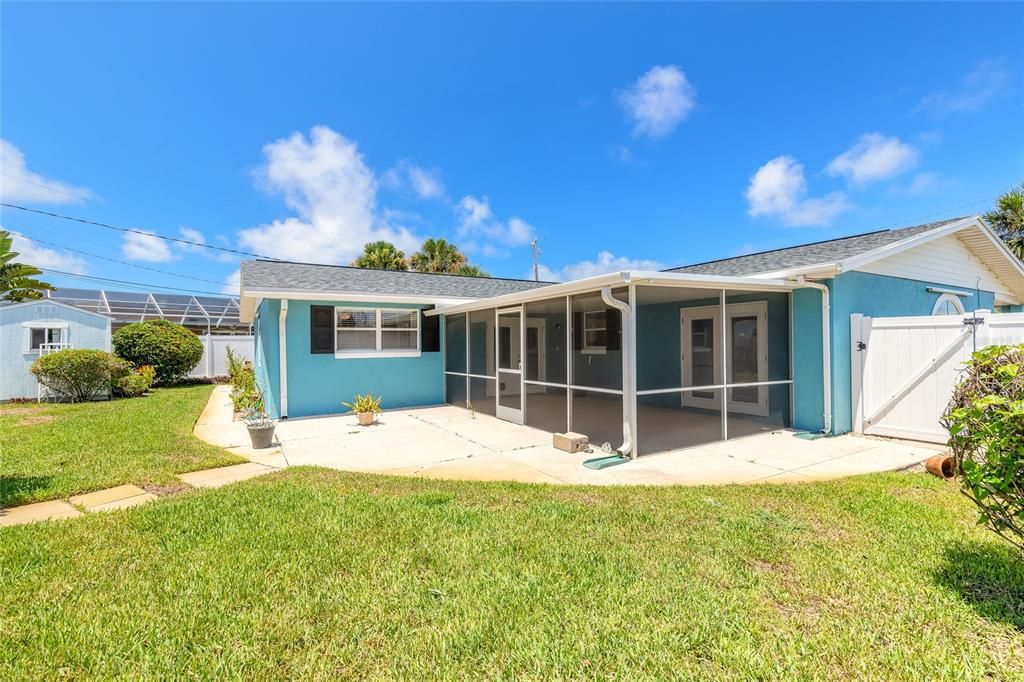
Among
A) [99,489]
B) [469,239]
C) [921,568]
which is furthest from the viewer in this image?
[469,239]

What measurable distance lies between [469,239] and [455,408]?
60.0 feet

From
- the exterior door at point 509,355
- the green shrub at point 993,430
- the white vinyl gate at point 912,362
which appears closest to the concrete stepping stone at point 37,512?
the green shrub at point 993,430

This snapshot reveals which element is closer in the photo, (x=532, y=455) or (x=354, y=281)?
(x=532, y=455)

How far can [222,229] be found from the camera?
2584 cm

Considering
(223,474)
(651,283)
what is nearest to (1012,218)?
(651,283)

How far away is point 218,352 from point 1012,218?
28597mm

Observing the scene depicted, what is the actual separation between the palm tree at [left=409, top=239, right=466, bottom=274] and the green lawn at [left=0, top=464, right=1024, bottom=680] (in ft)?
72.8

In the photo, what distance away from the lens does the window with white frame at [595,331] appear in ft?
39.6

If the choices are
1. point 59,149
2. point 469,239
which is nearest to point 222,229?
point 59,149

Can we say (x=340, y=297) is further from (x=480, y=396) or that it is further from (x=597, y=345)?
(x=597, y=345)

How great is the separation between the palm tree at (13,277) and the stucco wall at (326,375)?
4.79m

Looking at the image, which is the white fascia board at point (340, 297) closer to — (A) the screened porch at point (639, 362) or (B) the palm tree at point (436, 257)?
(A) the screened porch at point (639, 362)

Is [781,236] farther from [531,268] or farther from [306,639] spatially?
[306,639]

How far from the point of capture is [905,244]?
777cm
